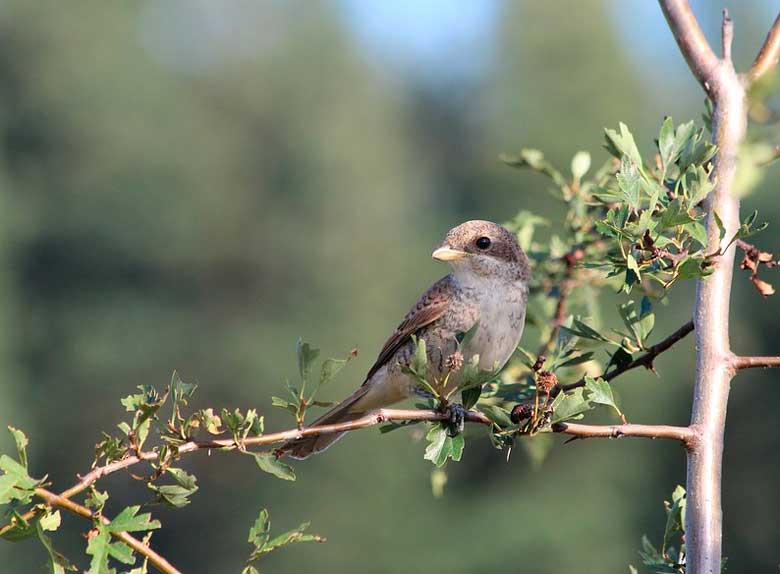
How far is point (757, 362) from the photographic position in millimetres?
1987

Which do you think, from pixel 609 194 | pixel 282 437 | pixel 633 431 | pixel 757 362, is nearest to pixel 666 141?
pixel 609 194

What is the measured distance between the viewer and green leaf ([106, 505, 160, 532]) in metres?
1.78

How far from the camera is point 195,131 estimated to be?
1613 inches

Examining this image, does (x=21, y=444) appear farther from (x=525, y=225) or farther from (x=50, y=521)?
(x=525, y=225)

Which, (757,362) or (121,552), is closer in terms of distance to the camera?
(121,552)

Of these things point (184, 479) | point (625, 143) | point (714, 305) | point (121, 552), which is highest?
point (625, 143)

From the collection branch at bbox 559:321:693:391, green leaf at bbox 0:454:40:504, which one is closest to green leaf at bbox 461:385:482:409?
branch at bbox 559:321:693:391

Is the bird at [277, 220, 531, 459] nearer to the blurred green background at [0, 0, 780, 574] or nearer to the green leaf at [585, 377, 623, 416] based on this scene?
the green leaf at [585, 377, 623, 416]

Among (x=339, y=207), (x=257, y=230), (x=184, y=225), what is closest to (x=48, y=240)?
(x=184, y=225)

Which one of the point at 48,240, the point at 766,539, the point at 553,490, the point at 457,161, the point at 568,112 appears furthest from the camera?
the point at 457,161

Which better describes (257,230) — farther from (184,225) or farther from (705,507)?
(705,507)

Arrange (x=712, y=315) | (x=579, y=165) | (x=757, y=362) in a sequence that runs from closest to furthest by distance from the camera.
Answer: (x=757, y=362), (x=712, y=315), (x=579, y=165)

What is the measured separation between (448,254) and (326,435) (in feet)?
2.83

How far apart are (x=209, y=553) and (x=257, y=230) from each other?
44.4ft
